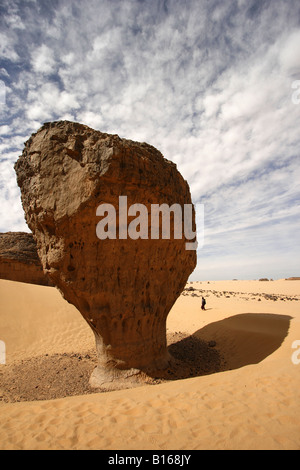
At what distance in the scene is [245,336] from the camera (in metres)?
9.55

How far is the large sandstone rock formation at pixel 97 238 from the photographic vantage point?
562 centimetres

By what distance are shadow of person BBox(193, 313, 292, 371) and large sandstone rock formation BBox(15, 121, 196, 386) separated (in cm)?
306

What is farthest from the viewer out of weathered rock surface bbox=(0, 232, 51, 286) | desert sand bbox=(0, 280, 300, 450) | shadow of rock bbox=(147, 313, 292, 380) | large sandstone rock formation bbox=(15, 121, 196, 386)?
weathered rock surface bbox=(0, 232, 51, 286)

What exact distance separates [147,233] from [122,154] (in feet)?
6.49

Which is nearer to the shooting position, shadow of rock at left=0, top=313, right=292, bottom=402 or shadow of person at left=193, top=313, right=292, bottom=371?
shadow of rock at left=0, top=313, right=292, bottom=402

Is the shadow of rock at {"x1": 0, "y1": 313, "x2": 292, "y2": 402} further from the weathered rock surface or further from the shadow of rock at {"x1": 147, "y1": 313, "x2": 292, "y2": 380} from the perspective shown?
the weathered rock surface

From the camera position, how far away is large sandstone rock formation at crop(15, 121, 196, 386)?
5.62m

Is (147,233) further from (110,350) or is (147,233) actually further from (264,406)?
(264,406)

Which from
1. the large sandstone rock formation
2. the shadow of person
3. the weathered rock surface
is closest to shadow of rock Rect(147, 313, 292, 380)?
the shadow of person

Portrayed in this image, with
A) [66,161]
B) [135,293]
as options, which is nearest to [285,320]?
[135,293]

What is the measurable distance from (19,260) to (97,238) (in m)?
14.7

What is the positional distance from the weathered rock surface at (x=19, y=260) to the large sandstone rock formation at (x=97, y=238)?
42.7 feet

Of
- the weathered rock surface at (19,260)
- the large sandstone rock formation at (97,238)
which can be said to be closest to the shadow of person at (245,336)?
the large sandstone rock formation at (97,238)

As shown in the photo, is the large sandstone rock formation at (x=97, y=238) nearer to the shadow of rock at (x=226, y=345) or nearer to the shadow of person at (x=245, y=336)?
the shadow of rock at (x=226, y=345)
